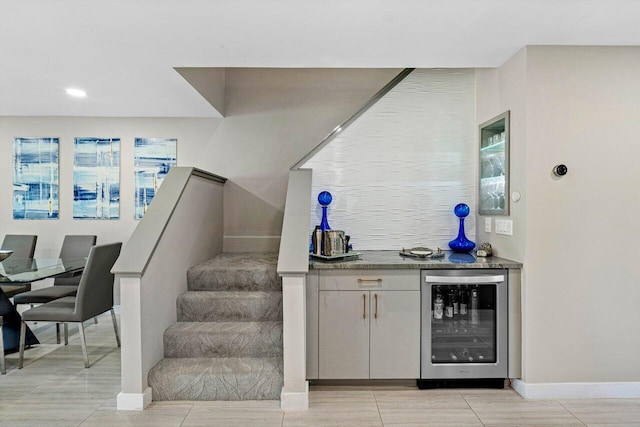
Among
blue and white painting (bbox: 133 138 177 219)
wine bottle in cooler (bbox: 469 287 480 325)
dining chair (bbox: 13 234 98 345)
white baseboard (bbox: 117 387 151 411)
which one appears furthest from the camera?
blue and white painting (bbox: 133 138 177 219)

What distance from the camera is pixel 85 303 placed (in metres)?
3.24

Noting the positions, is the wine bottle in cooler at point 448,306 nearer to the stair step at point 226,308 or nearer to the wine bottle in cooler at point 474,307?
the wine bottle in cooler at point 474,307

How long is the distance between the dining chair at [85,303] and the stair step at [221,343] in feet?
2.87

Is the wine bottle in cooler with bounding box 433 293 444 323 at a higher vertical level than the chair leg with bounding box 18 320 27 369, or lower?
higher

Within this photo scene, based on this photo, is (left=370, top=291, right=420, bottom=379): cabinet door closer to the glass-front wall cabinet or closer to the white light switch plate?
the white light switch plate

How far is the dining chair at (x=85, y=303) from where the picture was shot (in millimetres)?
3203

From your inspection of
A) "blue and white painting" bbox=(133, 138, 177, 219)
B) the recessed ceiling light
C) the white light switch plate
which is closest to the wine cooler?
the white light switch plate

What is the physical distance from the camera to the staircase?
8.78 ft

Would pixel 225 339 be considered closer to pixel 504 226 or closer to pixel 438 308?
pixel 438 308

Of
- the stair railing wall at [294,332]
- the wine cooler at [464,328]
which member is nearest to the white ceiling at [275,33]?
the stair railing wall at [294,332]

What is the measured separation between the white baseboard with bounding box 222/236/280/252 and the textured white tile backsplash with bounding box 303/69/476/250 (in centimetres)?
104

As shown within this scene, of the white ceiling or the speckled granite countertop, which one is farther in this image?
the speckled granite countertop

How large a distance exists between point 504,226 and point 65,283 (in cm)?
441

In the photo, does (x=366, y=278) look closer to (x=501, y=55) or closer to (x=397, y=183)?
(x=397, y=183)
